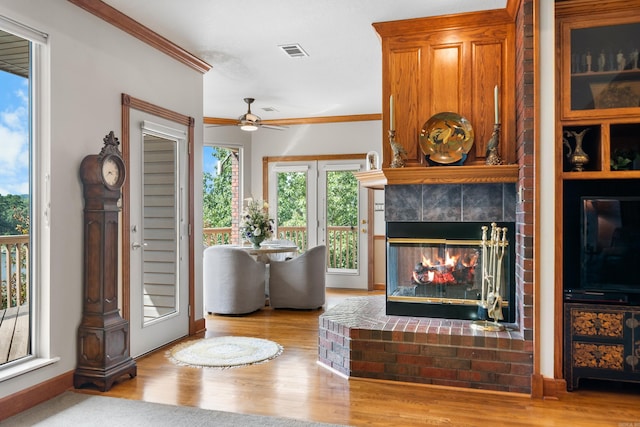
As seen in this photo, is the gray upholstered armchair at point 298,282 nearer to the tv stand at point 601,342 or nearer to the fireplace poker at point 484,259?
the fireplace poker at point 484,259

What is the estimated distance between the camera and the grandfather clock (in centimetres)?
323

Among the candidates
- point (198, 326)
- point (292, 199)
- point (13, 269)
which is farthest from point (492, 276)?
point (292, 199)

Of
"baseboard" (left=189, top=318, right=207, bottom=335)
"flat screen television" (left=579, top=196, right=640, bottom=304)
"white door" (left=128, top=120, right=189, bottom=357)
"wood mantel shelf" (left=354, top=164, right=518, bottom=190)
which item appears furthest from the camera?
"baseboard" (left=189, top=318, right=207, bottom=335)

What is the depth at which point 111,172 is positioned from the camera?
3.36 m

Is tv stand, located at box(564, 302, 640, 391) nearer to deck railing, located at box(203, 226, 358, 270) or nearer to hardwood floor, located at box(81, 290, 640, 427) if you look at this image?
hardwood floor, located at box(81, 290, 640, 427)

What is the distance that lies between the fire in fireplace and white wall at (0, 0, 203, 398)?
7.43 ft

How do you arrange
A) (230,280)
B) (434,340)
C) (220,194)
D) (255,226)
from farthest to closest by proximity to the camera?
1. (220,194)
2. (255,226)
3. (230,280)
4. (434,340)

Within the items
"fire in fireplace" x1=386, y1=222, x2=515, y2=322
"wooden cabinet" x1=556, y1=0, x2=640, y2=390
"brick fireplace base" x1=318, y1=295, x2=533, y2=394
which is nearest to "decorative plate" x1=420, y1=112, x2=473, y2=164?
"fire in fireplace" x1=386, y1=222, x2=515, y2=322

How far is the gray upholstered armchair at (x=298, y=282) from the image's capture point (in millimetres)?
5715

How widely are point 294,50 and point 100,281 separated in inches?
99.9

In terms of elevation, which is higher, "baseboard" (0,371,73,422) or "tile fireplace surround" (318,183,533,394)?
"tile fireplace surround" (318,183,533,394)

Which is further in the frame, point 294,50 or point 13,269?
point 294,50

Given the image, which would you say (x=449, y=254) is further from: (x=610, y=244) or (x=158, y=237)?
(x=158, y=237)

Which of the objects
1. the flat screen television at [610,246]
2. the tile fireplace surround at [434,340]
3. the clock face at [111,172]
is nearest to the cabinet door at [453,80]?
the tile fireplace surround at [434,340]
